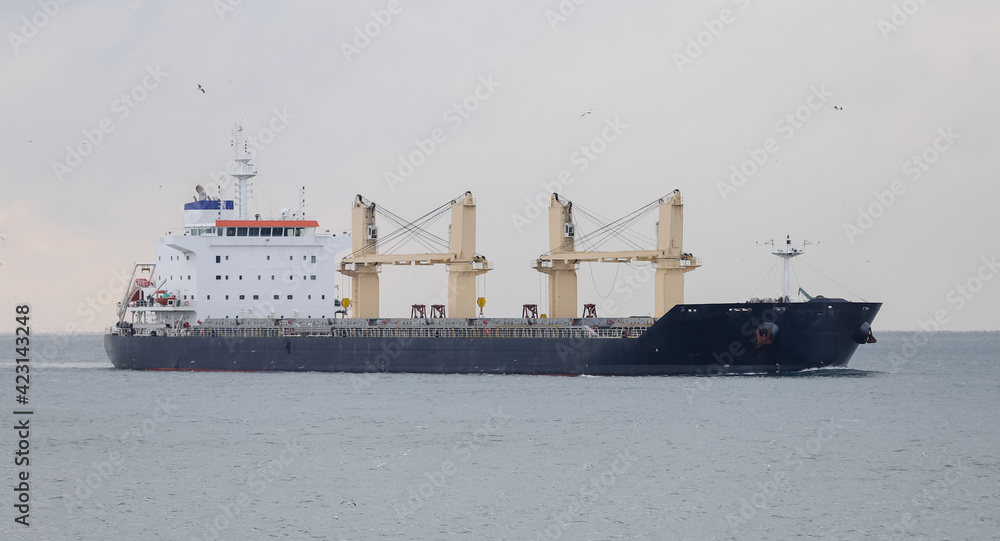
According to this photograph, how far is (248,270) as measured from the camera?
47.8 meters

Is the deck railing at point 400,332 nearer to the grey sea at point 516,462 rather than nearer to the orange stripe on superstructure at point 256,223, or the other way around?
the grey sea at point 516,462

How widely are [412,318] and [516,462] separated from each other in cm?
2078

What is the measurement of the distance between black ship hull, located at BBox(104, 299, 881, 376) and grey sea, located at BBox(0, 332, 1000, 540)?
3.35 ft

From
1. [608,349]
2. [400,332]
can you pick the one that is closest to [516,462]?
[608,349]

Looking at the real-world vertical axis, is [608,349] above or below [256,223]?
below

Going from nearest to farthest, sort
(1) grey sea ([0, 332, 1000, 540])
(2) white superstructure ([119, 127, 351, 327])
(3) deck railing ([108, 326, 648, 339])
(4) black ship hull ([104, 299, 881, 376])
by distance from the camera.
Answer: (1) grey sea ([0, 332, 1000, 540]) → (4) black ship hull ([104, 299, 881, 376]) → (3) deck railing ([108, 326, 648, 339]) → (2) white superstructure ([119, 127, 351, 327])

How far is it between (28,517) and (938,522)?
16.2 metres

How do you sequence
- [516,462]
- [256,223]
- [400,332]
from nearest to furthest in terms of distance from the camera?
1. [516,462]
2. [400,332]
3. [256,223]

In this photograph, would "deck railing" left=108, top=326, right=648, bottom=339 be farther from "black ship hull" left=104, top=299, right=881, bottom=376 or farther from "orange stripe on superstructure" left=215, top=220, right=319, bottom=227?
"orange stripe on superstructure" left=215, top=220, right=319, bottom=227

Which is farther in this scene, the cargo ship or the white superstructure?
the white superstructure

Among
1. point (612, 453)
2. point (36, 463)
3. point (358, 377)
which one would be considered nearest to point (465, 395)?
point (358, 377)

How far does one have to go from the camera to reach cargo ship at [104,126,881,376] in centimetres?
3809

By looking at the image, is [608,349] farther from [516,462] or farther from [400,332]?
[516,462]

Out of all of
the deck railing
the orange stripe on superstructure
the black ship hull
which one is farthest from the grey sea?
the orange stripe on superstructure
